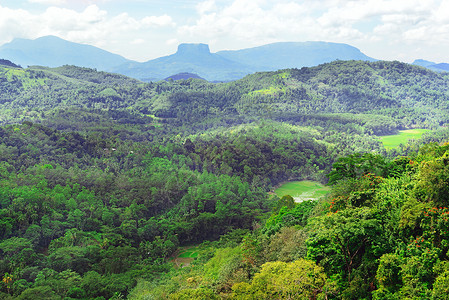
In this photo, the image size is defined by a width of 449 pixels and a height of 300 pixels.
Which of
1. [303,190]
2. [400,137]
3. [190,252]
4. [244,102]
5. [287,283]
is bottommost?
[190,252]

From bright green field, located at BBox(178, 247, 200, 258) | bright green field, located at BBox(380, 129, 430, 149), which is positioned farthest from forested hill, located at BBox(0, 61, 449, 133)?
bright green field, located at BBox(178, 247, 200, 258)

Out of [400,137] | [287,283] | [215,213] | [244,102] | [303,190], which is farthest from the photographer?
[244,102]

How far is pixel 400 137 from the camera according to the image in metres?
133

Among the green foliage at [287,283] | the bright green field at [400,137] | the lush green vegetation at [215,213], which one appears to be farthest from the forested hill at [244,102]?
the green foliage at [287,283]

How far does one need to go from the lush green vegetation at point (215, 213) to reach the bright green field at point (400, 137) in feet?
17.4

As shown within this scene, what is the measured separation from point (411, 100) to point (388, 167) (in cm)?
18874

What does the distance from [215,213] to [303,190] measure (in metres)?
30.6

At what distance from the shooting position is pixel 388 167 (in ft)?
104

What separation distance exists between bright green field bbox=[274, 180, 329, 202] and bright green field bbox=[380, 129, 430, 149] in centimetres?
4731

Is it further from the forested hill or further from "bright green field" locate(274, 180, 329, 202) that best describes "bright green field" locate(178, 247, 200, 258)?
the forested hill

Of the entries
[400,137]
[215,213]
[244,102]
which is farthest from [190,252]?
[244,102]

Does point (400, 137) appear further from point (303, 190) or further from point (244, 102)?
point (303, 190)

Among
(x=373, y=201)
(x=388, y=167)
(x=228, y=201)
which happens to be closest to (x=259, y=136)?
(x=228, y=201)

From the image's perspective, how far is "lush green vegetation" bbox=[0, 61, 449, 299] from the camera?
18266 mm
